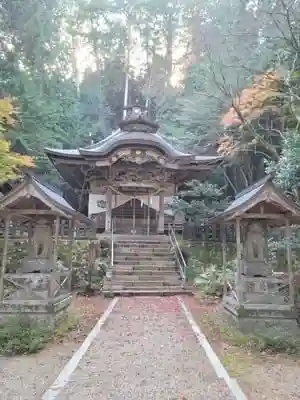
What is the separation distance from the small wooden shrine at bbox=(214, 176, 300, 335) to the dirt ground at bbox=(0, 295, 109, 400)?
3073 millimetres

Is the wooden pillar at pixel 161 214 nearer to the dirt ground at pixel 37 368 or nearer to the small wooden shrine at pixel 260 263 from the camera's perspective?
the small wooden shrine at pixel 260 263

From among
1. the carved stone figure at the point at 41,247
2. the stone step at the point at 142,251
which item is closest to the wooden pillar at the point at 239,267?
the carved stone figure at the point at 41,247

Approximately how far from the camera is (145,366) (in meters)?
4.96

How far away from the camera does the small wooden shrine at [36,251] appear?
686cm

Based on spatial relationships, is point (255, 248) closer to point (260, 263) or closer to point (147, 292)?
point (260, 263)

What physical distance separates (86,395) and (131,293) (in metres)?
6.95

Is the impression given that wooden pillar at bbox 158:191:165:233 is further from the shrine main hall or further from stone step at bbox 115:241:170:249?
stone step at bbox 115:241:170:249

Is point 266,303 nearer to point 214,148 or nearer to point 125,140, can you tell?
point 125,140

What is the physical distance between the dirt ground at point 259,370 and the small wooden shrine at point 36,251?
10.3ft

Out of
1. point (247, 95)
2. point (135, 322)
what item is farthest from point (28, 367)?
point (247, 95)

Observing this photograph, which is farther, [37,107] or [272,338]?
[37,107]

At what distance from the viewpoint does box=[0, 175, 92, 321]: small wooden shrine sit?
22.5 ft

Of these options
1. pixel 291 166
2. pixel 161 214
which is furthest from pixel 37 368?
pixel 161 214

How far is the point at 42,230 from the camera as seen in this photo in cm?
789
